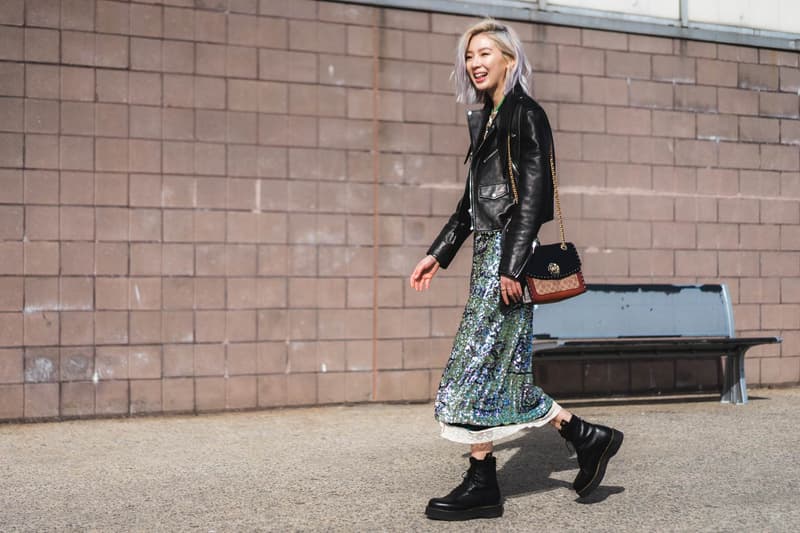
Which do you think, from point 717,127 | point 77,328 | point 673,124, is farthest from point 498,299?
point 717,127

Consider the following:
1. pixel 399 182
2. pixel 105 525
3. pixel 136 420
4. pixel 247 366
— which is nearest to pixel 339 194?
pixel 399 182

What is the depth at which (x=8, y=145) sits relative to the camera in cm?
581

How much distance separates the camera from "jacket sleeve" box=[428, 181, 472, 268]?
4027 millimetres

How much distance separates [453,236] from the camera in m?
4.04

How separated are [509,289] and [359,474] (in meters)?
1.38

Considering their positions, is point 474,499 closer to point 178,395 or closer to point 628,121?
point 178,395

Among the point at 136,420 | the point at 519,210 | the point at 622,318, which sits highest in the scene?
the point at 519,210

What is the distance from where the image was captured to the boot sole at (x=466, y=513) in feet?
11.7

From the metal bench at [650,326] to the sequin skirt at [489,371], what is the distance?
8.68 feet

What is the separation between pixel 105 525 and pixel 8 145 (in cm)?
317

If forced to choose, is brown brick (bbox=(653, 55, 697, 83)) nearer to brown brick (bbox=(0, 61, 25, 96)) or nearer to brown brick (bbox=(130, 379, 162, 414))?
brown brick (bbox=(130, 379, 162, 414))

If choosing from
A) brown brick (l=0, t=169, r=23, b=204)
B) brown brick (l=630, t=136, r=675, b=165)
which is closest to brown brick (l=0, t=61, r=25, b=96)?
brown brick (l=0, t=169, r=23, b=204)

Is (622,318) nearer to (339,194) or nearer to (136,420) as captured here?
(339,194)

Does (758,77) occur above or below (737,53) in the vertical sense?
below
